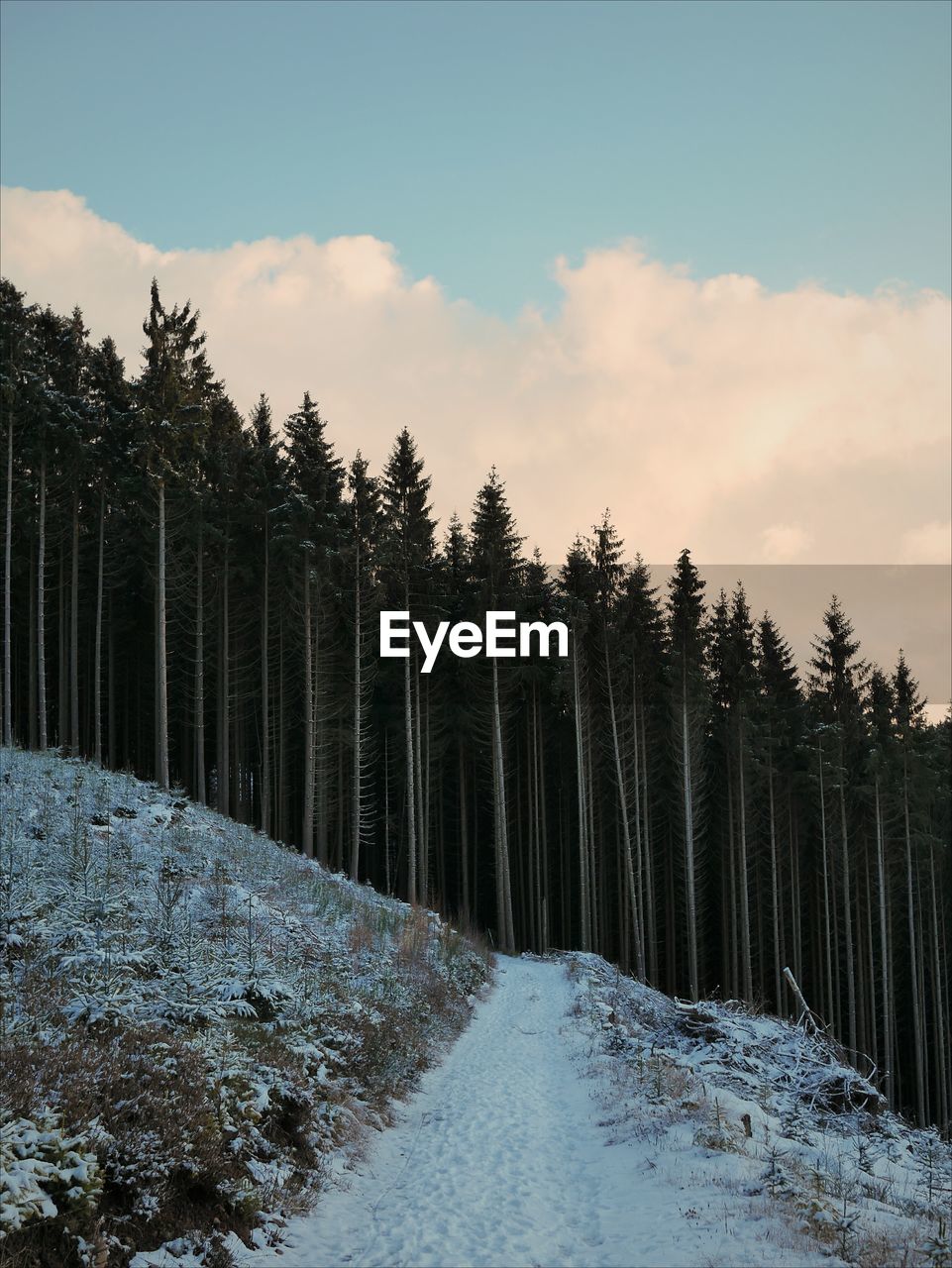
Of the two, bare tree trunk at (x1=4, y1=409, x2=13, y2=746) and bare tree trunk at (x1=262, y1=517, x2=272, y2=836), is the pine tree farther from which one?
bare tree trunk at (x1=4, y1=409, x2=13, y2=746)

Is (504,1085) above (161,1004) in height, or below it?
below

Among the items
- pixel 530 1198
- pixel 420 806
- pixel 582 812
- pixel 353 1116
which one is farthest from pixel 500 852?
pixel 530 1198

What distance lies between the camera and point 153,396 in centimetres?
2714

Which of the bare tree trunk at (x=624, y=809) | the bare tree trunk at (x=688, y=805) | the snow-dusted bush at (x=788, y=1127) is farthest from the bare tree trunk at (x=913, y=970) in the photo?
the snow-dusted bush at (x=788, y=1127)

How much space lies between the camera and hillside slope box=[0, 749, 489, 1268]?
489 centimetres

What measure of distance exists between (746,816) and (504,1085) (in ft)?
99.4

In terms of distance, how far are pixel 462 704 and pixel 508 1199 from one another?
32774 mm

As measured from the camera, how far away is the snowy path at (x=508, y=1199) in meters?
5.54

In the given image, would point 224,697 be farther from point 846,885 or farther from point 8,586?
point 846,885

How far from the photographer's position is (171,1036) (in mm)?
7023

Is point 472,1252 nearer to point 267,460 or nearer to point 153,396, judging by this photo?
point 153,396

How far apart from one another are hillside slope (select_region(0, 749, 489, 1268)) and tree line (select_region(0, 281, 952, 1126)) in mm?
15458

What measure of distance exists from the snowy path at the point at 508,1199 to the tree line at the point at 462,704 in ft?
68.7

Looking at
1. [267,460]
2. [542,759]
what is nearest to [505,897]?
[542,759]
